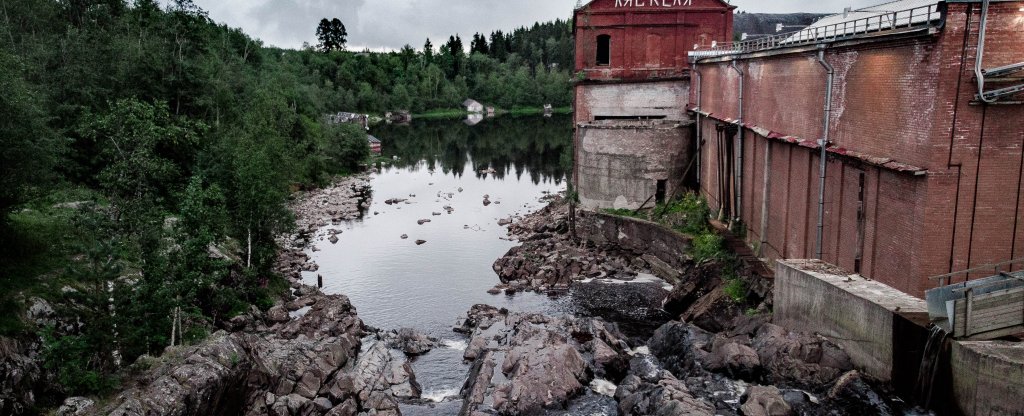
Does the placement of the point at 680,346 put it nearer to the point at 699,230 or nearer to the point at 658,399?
the point at 658,399

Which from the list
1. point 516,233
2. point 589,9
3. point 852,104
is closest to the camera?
point 852,104

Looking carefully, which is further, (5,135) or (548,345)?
(548,345)

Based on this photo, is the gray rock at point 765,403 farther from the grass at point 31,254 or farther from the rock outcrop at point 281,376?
the grass at point 31,254

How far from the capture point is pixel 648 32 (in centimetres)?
3675

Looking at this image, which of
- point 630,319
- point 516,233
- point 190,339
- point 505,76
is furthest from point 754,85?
point 505,76

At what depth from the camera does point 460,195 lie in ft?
175

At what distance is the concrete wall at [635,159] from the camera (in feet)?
109

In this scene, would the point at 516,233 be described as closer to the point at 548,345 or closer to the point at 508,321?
the point at 508,321

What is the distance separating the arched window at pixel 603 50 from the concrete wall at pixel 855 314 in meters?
20.7

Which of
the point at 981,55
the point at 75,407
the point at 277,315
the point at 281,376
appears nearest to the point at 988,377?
the point at 981,55

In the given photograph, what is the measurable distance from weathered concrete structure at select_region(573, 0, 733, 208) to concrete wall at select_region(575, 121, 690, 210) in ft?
0.30

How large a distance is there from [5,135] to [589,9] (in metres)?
27.0

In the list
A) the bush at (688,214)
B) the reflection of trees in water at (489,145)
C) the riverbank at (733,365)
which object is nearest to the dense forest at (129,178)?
the riverbank at (733,365)

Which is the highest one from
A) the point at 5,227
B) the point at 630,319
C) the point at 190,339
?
the point at 5,227
